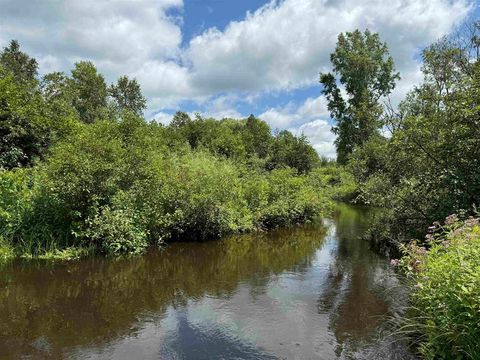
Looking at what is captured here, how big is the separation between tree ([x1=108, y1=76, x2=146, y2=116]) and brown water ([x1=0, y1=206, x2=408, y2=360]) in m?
41.8

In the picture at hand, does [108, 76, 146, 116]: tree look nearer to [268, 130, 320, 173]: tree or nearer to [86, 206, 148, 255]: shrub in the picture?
[268, 130, 320, 173]: tree

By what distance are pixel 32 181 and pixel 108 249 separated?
4.16 metres

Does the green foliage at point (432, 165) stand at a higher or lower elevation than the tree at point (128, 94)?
lower

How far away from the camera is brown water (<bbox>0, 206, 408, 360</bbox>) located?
705 cm

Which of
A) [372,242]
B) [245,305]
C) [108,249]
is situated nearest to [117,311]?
[245,305]

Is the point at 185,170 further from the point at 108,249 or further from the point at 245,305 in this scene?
the point at 245,305

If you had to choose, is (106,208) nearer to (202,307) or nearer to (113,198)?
(113,198)

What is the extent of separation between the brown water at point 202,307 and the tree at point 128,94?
→ 41785 millimetres

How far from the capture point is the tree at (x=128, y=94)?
5138cm

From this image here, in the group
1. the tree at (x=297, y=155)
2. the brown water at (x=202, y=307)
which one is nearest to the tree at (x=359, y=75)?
the tree at (x=297, y=155)

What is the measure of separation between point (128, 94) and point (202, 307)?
4737 centimetres

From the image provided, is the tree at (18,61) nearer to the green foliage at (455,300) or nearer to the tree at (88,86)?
the tree at (88,86)

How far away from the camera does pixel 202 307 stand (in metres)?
9.11

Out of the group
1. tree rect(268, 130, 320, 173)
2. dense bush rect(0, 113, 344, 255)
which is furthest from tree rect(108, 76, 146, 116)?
dense bush rect(0, 113, 344, 255)
